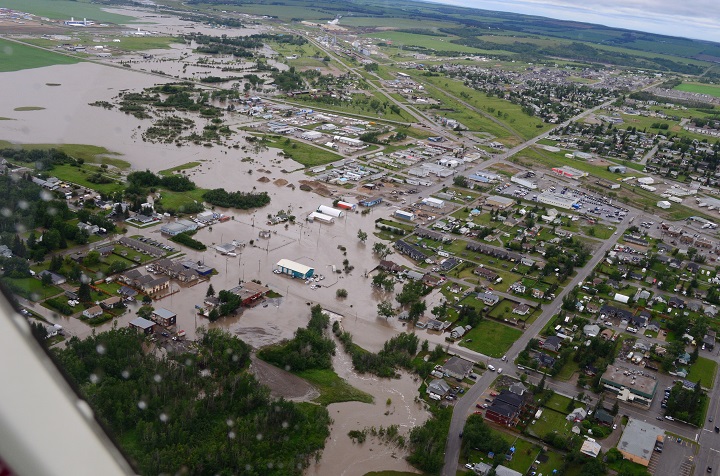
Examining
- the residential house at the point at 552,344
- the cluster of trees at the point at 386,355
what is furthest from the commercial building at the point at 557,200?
the cluster of trees at the point at 386,355

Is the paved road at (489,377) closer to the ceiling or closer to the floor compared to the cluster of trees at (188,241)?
closer to the floor

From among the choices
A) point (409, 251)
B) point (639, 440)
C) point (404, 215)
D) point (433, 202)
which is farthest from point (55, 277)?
point (433, 202)

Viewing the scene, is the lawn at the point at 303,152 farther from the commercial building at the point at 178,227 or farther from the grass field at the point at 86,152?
the commercial building at the point at 178,227

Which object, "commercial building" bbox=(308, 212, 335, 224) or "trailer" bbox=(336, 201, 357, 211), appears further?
"trailer" bbox=(336, 201, 357, 211)

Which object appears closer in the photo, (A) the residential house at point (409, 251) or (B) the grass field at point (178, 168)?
(A) the residential house at point (409, 251)

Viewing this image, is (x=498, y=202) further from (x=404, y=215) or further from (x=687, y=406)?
(x=687, y=406)

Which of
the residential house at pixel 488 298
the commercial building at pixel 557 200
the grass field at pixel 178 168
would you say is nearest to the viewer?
the residential house at pixel 488 298

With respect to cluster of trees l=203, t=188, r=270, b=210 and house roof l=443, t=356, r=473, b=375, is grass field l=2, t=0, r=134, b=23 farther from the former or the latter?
house roof l=443, t=356, r=473, b=375

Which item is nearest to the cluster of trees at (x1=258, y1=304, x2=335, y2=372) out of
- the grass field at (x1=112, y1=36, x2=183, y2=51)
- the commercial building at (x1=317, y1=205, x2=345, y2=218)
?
the commercial building at (x1=317, y1=205, x2=345, y2=218)
